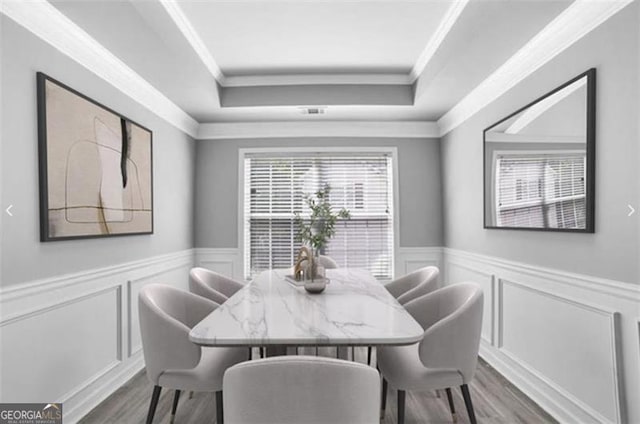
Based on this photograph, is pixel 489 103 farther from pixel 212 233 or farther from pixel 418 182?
pixel 212 233

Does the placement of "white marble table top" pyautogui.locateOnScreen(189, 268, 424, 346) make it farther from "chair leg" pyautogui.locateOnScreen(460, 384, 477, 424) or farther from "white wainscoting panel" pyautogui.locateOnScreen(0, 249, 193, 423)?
"white wainscoting panel" pyautogui.locateOnScreen(0, 249, 193, 423)

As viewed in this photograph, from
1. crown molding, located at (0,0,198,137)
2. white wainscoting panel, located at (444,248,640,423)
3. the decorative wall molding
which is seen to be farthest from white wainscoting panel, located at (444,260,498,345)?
crown molding, located at (0,0,198,137)

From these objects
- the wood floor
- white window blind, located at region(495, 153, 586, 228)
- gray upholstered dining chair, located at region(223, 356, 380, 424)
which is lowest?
the wood floor

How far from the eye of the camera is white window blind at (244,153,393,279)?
448cm

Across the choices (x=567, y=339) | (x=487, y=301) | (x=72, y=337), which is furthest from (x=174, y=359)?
(x=487, y=301)

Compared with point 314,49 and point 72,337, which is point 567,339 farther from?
point 72,337

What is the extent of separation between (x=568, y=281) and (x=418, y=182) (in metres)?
2.40

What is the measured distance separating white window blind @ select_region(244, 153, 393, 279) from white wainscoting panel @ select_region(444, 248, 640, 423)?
5.30 feet

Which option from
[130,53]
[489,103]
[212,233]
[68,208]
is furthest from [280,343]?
[212,233]

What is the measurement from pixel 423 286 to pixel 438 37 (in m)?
1.88

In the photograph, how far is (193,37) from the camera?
2.81 meters

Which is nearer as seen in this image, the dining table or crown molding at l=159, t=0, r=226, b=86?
the dining table

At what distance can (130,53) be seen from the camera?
252 centimetres

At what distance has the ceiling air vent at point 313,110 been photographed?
3.77 meters
